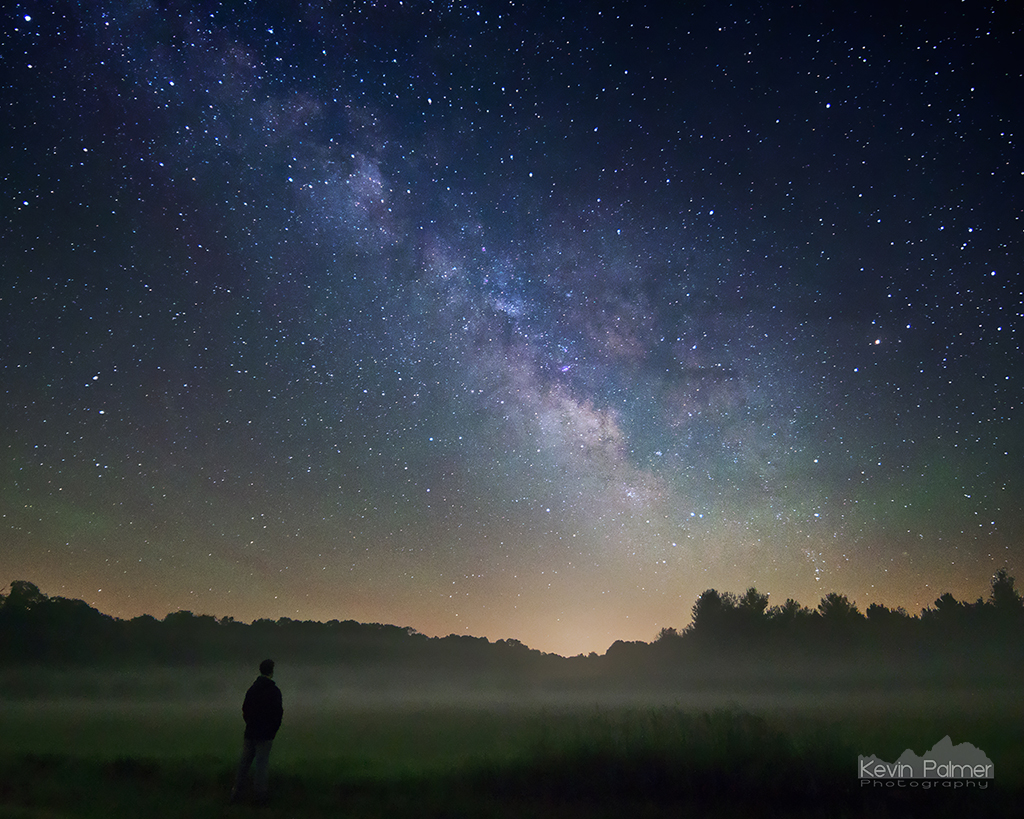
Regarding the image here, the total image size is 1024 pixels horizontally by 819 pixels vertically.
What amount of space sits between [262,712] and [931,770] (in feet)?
37.9

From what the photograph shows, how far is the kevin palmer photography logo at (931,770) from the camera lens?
8.15 metres

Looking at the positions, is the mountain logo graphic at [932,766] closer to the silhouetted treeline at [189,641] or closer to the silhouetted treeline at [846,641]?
the silhouetted treeline at [846,641]

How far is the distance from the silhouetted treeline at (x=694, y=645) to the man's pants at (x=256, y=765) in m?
52.5

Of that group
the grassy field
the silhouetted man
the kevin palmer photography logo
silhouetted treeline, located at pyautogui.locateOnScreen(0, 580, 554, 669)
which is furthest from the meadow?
silhouetted treeline, located at pyautogui.locateOnScreen(0, 580, 554, 669)

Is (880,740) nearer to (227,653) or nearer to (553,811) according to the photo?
(553,811)

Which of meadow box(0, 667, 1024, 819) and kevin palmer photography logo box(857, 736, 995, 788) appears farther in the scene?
kevin palmer photography logo box(857, 736, 995, 788)

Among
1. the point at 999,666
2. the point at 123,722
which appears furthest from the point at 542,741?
the point at 999,666

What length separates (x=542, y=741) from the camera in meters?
10.5

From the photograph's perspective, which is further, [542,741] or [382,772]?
[542,741]

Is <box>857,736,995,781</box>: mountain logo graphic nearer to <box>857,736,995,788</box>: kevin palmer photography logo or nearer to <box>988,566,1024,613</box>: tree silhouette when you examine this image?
<box>857,736,995,788</box>: kevin palmer photography logo

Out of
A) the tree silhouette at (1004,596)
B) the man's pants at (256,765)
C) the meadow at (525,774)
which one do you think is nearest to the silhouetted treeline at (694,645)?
the tree silhouette at (1004,596)

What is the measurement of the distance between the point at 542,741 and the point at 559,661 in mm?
69964

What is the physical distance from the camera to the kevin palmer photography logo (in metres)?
8.15

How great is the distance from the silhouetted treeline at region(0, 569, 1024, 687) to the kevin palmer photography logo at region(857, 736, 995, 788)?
42.5 metres
